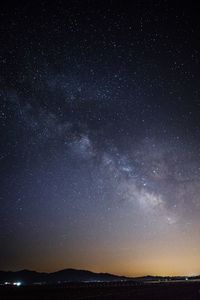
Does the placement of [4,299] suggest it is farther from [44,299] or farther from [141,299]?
[141,299]

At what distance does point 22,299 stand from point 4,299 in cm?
317

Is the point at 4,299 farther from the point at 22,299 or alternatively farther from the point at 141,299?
the point at 141,299

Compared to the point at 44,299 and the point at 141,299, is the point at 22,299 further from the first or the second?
the point at 141,299

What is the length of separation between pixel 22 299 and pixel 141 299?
20984 millimetres


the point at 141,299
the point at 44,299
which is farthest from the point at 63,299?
the point at 141,299

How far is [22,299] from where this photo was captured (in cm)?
5931

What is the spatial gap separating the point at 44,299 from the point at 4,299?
6.97 meters

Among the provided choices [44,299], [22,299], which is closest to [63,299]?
[44,299]

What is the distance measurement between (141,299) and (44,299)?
16701mm

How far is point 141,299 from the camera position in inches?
2244

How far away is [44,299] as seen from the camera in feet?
190

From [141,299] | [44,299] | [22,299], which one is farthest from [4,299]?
[141,299]

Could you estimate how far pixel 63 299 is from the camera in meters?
58.0

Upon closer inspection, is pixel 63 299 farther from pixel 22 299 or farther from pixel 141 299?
pixel 141 299
